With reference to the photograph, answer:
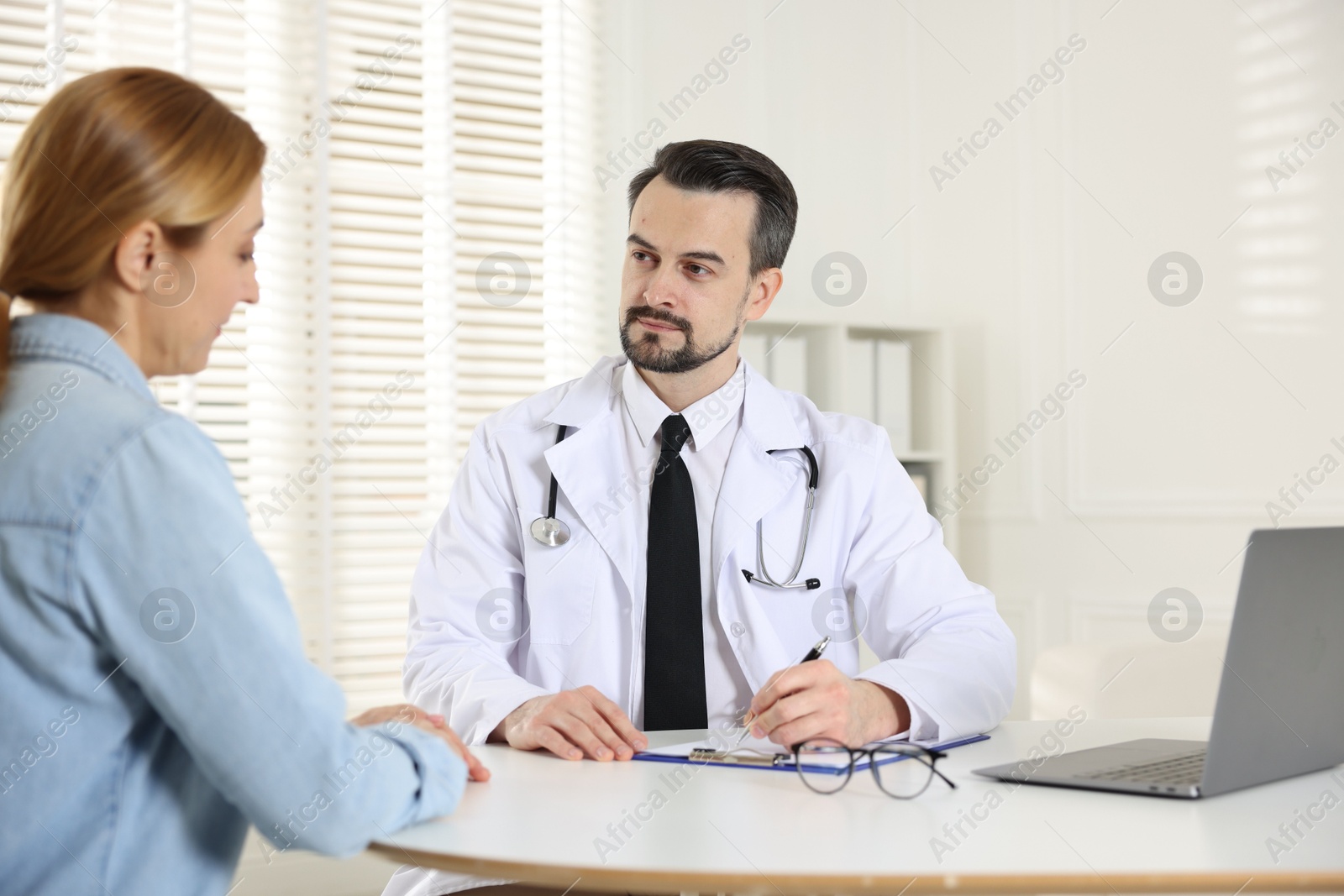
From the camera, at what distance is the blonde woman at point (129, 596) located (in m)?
0.95

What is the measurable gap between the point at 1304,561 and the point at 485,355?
305cm

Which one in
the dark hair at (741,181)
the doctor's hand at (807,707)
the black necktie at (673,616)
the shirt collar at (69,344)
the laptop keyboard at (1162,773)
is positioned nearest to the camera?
the shirt collar at (69,344)

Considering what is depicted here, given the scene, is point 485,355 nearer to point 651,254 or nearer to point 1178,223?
point 651,254

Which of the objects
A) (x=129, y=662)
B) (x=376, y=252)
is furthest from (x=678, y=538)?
(x=376, y=252)

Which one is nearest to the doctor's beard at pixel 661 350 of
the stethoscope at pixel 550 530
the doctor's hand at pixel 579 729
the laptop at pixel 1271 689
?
the stethoscope at pixel 550 530

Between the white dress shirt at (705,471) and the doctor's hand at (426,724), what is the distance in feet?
2.12

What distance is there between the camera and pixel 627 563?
1.97m

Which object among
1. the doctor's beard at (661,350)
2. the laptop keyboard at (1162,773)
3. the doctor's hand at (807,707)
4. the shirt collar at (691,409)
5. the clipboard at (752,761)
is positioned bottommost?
the clipboard at (752,761)

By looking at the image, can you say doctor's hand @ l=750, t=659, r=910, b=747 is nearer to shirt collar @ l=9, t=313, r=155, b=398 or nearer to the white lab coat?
the white lab coat

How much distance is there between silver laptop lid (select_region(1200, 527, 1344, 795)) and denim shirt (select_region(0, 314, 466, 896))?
2.77 ft

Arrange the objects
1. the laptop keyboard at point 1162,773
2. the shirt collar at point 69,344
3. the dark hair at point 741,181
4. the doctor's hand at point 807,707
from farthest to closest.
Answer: the dark hair at point 741,181
the doctor's hand at point 807,707
the laptop keyboard at point 1162,773
the shirt collar at point 69,344

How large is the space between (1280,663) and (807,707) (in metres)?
0.53

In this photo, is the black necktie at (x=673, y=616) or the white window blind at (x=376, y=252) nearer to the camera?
the black necktie at (x=673, y=616)

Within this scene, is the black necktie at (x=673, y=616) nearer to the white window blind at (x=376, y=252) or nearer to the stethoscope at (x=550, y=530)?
the stethoscope at (x=550, y=530)
